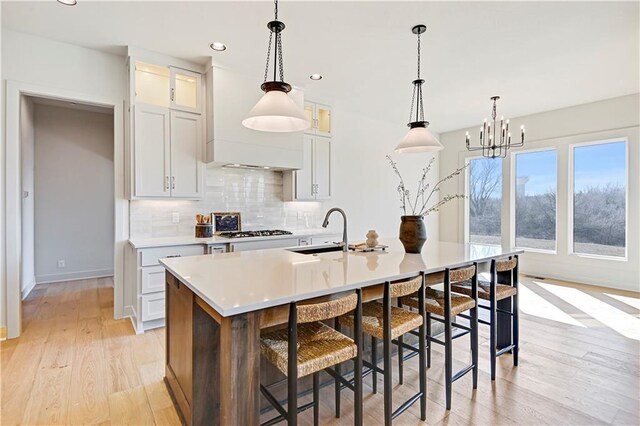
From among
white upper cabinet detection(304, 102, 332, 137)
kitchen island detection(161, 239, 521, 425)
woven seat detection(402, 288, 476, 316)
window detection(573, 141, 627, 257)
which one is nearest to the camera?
kitchen island detection(161, 239, 521, 425)

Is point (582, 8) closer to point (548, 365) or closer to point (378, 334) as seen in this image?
point (548, 365)

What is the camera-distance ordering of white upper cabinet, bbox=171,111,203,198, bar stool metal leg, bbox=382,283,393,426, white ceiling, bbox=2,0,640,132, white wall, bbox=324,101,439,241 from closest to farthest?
bar stool metal leg, bbox=382,283,393,426 → white ceiling, bbox=2,0,640,132 → white upper cabinet, bbox=171,111,203,198 → white wall, bbox=324,101,439,241

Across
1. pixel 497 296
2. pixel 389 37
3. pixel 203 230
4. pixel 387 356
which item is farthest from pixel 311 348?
pixel 389 37

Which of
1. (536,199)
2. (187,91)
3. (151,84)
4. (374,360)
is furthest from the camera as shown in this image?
(536,199)

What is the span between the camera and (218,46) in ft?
10.7

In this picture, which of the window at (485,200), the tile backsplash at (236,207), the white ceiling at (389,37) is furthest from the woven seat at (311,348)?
the window at (485,200)

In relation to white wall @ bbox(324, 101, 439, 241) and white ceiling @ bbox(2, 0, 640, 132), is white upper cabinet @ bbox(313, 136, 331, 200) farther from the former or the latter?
white ceiling @ bbox(2, 0, 640, 132)

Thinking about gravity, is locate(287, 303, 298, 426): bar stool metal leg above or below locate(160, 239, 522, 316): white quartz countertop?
below

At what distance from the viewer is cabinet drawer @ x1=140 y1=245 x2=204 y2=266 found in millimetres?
3146

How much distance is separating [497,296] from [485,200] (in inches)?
175

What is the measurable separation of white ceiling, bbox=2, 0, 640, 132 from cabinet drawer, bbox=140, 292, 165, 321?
2519mm

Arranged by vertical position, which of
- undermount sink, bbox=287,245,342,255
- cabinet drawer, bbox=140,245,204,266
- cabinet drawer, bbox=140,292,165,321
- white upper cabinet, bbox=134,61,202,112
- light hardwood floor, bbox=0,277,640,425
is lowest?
light hardwood floor, bbox=0,277,640,425

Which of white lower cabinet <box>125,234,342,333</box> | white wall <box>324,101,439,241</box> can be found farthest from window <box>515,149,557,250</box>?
white lower cabinet <box>125,234,342,333</box>

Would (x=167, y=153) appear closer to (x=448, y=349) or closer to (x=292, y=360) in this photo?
(x=292, y=360)
